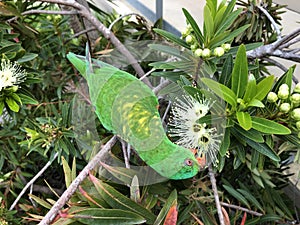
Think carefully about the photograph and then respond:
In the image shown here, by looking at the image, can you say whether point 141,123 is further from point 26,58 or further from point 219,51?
point 26,58

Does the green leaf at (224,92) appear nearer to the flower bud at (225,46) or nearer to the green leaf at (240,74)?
the green leaf at (240,74)

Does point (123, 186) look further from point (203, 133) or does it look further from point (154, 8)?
point (154, 8)

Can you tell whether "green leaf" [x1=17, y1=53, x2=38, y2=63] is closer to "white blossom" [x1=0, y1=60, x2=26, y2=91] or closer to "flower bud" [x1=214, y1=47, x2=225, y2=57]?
"white blossom" [x1=0, y1=60, x2=26, y2=91]

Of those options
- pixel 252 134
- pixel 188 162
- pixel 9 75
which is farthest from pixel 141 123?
pixel 9 75

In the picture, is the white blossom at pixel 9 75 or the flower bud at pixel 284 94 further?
the white blossom at pixel 9 75

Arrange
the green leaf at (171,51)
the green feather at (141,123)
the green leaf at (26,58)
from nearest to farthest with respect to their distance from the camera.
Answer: the green feather at (141,123) → the green leaf at (171,51) → the green leaf at (26,58)

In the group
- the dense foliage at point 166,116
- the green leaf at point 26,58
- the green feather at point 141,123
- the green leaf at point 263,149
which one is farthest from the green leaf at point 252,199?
the green leaf at point 26,58

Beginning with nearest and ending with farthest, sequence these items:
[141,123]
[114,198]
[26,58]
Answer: [141,123]
[114,198]
[26,58]
